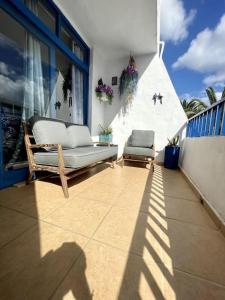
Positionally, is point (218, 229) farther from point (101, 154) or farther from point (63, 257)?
point (101, 154)

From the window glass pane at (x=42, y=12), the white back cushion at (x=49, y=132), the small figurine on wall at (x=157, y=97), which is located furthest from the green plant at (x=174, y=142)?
the window glass pane at (x=42, y=12)

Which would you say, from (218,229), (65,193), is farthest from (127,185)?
(218,229)

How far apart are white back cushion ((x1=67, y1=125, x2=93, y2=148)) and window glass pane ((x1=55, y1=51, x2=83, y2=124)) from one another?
17.7 inches

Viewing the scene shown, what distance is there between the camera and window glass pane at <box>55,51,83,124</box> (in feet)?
9.00

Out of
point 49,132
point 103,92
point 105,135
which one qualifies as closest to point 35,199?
point 49,132

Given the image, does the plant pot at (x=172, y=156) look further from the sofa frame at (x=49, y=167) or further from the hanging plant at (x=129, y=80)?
the sofa frame at (x=49, y=167)

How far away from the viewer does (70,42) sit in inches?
115

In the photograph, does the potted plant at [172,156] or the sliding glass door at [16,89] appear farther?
the potted plant at [172,156]

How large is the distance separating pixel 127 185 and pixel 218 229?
1153 millimetres

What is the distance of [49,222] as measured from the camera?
116 centimetres

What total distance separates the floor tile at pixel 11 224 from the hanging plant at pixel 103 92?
314 centimetres

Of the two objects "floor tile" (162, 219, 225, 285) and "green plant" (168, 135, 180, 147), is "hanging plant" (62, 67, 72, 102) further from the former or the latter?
"floor tile" (162, 219, 225, 285)

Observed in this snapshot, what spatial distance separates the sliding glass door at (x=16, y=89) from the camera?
176cm

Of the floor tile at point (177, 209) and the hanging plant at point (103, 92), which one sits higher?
the hanging plant at point (103, 92)
